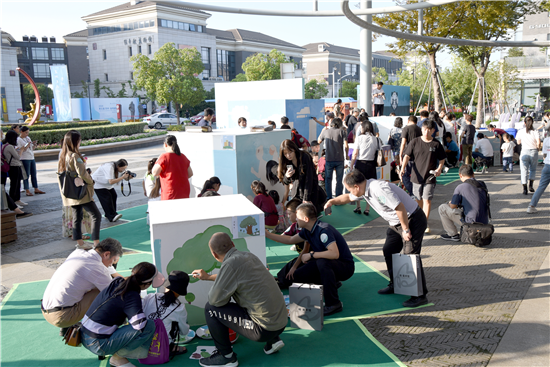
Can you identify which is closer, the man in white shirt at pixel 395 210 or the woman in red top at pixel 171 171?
the man in white shirt at pixel 395 210

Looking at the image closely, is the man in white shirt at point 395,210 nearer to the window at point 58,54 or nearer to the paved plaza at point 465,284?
the paved plaza at point 465,284

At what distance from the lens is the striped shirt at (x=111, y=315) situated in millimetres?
3729

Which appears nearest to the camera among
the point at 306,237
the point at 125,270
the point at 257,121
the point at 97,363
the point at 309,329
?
the point at 97,363

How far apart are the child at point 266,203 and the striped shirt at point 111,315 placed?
3.92 m

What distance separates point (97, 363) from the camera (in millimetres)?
4125

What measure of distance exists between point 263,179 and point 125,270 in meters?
3.30

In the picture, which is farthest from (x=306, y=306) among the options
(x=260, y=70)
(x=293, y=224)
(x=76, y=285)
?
(x=260, y=70)

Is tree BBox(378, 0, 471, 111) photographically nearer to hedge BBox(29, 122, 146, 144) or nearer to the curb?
the curb

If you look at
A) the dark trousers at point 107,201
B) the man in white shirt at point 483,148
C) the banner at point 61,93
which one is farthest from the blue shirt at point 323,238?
the banner at point 61,93

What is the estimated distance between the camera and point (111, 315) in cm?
374

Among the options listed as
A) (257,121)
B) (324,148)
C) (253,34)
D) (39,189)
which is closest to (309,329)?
(324,148)

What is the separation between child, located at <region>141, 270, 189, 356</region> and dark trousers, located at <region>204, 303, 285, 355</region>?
0.40 m

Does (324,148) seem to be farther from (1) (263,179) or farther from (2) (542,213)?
(2) (542,213)

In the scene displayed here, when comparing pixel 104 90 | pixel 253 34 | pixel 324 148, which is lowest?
pixel 324 148
